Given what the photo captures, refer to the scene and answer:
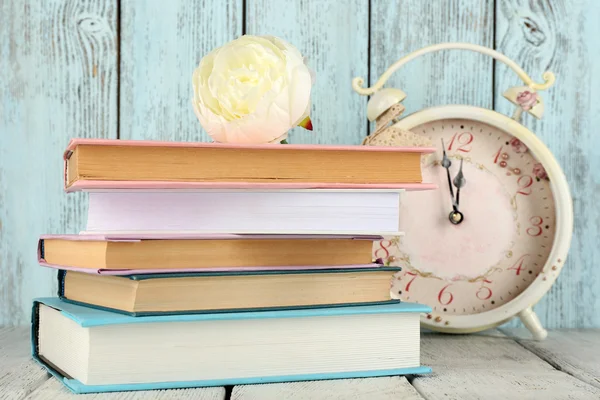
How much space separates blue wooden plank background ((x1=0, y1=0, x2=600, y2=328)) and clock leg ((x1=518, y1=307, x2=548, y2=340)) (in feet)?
0.48

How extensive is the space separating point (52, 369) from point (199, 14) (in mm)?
603

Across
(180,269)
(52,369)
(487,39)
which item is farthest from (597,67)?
(52,369)

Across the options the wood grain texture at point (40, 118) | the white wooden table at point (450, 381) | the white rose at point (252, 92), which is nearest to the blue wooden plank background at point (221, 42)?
the wood grain texture at point (40, 118)

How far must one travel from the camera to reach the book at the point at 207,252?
70cm

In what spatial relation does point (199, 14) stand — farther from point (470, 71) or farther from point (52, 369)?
point (52, 369)

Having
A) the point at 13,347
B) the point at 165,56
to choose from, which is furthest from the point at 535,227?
the point at 13,347

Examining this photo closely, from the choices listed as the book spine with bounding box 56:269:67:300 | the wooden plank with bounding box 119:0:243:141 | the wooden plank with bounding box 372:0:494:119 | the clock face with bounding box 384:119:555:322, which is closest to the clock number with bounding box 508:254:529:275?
the clock face with bounding box 384:119:555:322

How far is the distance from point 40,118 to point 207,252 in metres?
0.53

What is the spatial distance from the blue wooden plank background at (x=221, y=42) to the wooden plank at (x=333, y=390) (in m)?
0.51

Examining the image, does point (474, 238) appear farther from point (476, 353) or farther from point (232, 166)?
point (232, 166)

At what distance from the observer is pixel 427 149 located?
2.45 feet

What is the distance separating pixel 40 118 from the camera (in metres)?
1.13

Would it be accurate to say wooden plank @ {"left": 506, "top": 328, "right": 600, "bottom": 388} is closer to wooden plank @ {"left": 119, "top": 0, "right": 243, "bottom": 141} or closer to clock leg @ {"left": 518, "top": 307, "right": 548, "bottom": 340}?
clock leg @ {"left": 518, "top": 307, "right": 548, "bottom": 340}

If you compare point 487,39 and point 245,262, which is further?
point 487,39
